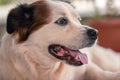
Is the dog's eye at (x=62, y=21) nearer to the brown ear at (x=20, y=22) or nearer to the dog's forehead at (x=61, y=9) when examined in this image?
the dog's forehead at (x=61, y=9)

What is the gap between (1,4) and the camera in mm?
4379

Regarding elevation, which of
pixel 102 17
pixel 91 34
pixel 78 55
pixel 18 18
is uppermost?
pixel 18 18

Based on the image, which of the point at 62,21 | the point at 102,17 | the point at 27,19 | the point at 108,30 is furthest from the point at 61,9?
the point at 102,17

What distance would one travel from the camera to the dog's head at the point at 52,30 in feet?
7.19

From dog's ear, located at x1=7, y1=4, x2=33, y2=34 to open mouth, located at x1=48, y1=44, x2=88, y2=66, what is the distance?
0.58ft

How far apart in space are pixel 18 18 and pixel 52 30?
0.18 meters

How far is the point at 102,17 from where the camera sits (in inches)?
161

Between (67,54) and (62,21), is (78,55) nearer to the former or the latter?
(67,54)

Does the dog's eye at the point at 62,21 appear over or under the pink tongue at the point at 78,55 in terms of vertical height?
over

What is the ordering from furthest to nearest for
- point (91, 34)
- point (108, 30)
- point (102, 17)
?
point (102, 17) < point (108, 30) < point (91, 34)

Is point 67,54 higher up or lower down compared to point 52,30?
lower down

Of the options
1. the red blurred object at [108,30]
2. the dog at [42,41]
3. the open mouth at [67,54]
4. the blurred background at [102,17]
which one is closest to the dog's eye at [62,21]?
the dog at [42,41]

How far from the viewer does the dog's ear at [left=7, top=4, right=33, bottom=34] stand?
220 cm

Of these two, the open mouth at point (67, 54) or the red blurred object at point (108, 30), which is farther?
the red blurred object at point (108, 30)
